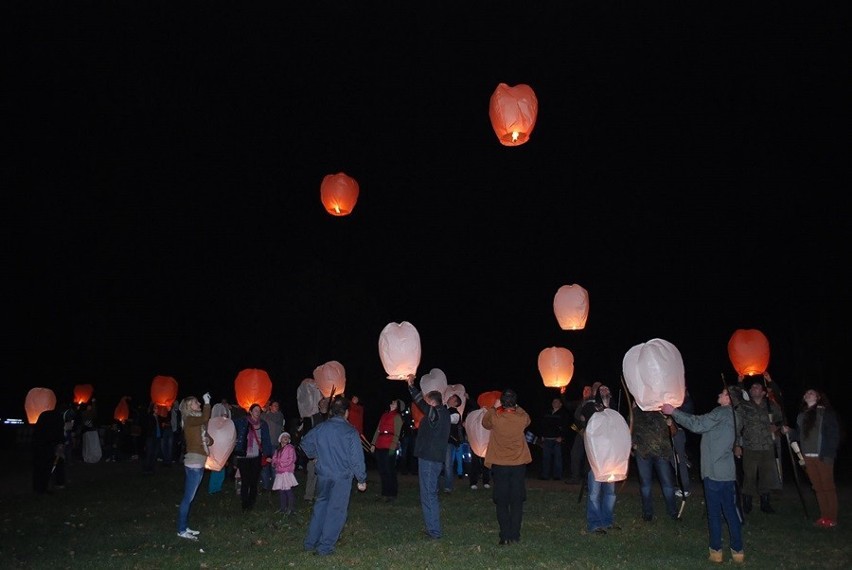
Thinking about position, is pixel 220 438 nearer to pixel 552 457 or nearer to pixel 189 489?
pixel 189 489

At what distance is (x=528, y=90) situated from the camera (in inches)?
380

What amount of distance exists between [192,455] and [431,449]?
8.85 ft

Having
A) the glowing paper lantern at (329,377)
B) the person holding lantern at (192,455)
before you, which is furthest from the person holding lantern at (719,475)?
the glowing paper lantern at (329,377)

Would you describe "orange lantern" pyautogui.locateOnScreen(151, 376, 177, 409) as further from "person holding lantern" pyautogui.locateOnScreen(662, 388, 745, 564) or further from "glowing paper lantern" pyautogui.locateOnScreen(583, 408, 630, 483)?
"person holding lantern" pyautogui.locateOnScreen(662, 388, 745, 564)

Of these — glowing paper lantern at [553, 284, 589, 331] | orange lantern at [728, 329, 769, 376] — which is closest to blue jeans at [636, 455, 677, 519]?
orange lantern at [728, 329, 769, 376]

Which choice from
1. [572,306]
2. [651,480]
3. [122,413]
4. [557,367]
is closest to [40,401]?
[122,413]

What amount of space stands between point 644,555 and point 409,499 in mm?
5086

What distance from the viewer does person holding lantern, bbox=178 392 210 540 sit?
852cm

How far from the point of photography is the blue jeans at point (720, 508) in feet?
24.1

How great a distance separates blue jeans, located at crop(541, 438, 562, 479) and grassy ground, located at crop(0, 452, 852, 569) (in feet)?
7.17

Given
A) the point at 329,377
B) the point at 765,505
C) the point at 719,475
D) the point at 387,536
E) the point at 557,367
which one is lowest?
the point at 387,536

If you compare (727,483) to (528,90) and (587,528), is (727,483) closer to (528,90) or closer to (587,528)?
(587,528)

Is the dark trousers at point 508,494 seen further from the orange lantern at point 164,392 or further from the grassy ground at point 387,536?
the orange lantern at point 164,392

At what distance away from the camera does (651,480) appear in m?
9.76
